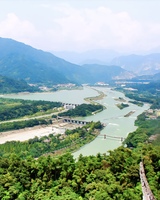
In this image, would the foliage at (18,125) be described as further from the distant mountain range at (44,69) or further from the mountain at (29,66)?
the mountain at (29,66)

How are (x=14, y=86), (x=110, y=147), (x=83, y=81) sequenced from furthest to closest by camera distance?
(x=83, y=81), (x=14, y=86), (x=110, y=147)

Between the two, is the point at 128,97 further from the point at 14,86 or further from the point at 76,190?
the point at 76,190

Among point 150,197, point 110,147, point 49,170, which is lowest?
point 110,147

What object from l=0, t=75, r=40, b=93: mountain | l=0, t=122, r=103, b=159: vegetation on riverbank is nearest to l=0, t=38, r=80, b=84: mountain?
l=0, t=75, r=40, b=93: mountain

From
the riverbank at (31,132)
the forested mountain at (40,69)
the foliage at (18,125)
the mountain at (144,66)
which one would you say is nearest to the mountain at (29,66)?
the forested mountain at (40,69)

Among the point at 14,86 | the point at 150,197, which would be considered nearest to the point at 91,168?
the point at 150,197

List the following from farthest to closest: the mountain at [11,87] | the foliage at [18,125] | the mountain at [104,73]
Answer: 1. the mountain at [104,73]
2. the mountain at [11,87]
3. the foliage at [18,125]

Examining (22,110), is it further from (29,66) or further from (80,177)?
(29,66)

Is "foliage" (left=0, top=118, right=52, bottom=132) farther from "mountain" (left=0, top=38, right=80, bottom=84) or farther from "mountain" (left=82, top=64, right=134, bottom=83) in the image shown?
"mountain" (left=82, top=64, right=134, bottom=83)
